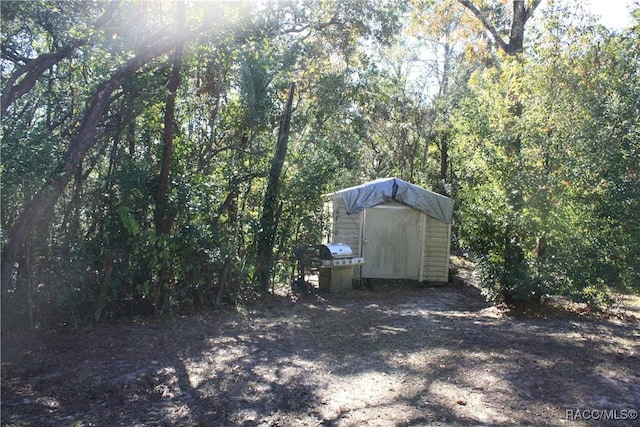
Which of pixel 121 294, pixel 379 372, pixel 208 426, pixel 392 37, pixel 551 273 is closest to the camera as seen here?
pixel 208 426

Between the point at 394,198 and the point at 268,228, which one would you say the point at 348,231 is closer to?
the point at 394,198

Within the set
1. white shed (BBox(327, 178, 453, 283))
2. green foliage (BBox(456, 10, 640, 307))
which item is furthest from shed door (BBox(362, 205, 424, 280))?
green foliage (BBox(456, 10, 640, 307))

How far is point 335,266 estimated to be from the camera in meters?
9.68

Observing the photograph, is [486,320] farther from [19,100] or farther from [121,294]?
[19,100]

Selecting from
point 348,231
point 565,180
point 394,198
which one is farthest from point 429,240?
point 565,180

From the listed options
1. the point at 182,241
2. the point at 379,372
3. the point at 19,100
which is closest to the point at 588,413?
the point at 379,372

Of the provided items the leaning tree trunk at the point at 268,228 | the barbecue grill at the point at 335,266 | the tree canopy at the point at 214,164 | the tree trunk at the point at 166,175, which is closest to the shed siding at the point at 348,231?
the barbecue grill at the point at 335,266

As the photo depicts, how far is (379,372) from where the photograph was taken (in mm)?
4574

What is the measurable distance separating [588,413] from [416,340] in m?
2.44

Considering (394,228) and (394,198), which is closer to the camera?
(394,198)

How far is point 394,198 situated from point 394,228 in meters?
0.72

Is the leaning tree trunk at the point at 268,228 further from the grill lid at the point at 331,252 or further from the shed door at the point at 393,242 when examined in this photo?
the shed door at the point at 393,242

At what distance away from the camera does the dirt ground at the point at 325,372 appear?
3.59 metres

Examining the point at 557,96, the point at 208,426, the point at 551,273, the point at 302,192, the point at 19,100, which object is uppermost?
the point at 557,96
